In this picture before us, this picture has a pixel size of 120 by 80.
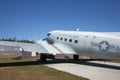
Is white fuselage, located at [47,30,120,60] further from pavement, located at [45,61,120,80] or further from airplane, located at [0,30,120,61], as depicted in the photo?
pavement, located at [45,61,120,80]

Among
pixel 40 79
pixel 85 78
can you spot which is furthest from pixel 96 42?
pixel 40 79

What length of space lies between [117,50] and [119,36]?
1.43 meters

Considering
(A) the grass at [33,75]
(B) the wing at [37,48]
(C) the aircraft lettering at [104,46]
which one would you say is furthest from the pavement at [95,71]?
(B) the wing at [37,48]

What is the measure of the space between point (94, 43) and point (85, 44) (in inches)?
47.5

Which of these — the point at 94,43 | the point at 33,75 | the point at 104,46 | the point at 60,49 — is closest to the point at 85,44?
the point at 94,43

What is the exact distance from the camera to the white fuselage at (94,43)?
59.9ft

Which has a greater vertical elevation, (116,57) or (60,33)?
(60,33)

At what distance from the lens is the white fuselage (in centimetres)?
1825

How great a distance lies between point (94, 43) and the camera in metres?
19.9

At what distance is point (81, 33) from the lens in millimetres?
21922

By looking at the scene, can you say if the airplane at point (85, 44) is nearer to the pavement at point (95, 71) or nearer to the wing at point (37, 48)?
the wing at point (37, 48)

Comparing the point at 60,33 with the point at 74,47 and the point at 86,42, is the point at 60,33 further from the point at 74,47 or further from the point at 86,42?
the point at 86,42

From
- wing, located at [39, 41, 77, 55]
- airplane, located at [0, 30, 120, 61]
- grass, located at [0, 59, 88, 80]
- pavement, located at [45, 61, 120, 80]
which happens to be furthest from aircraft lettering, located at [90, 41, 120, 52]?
grass, located at [0, 59, 88, 80]

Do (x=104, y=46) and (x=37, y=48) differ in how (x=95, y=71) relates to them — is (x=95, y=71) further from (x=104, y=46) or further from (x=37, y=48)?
(x=37, y=48)
